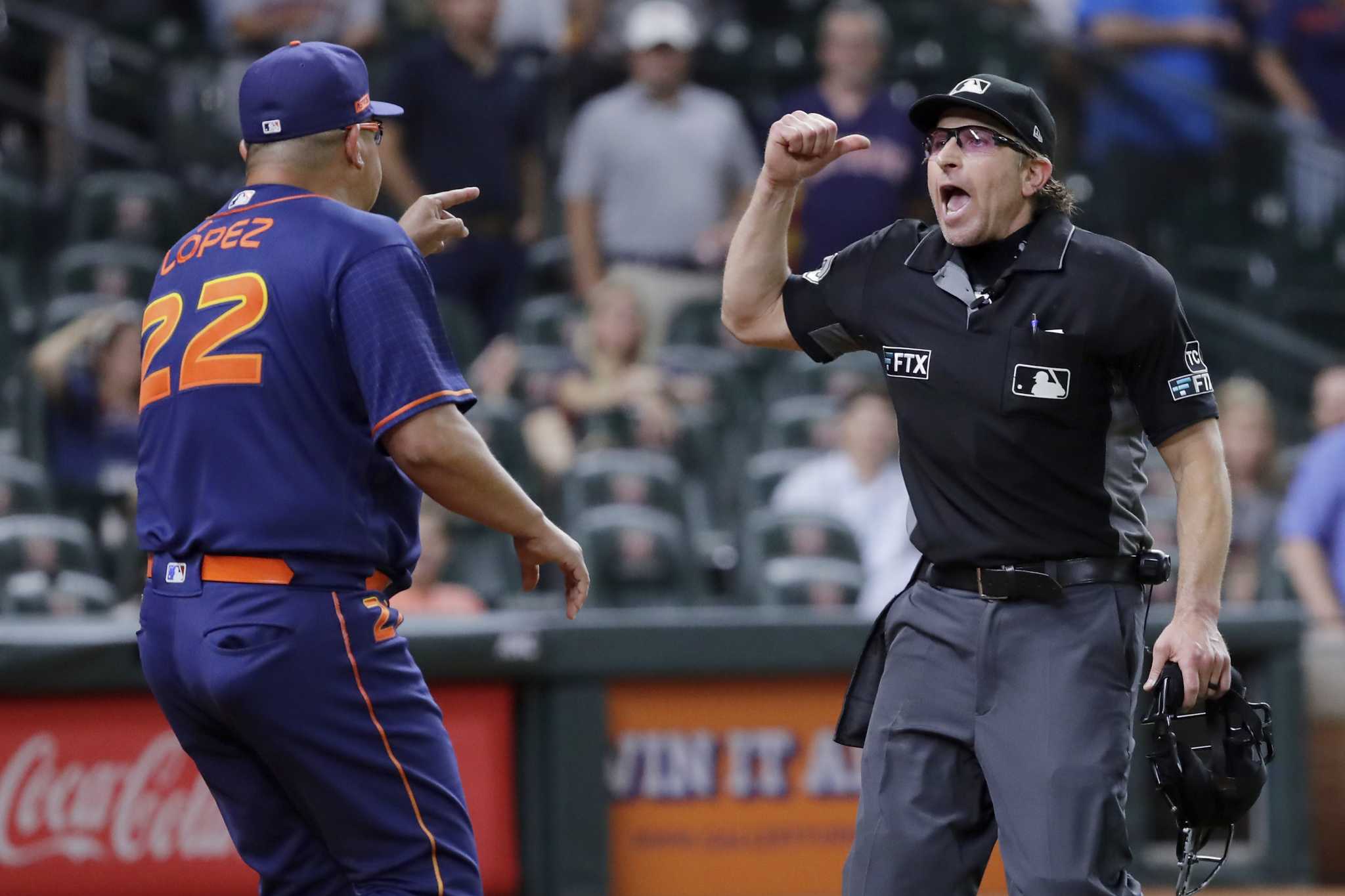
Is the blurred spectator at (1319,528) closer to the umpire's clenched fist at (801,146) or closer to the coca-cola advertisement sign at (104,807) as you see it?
the coca-cola advertisement sign at (104,807)

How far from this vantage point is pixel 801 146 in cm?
424

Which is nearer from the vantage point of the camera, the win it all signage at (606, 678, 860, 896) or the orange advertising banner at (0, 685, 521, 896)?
the orange advertising banner at (0, 685, 521, 896)

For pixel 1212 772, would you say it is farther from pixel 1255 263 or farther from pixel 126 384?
pixel 1255 263

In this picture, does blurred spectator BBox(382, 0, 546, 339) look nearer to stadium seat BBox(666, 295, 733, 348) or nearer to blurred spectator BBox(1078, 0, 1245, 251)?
stadium seat BBox(666, 295, 733, 348)

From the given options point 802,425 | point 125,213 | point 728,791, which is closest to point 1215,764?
point 728,791

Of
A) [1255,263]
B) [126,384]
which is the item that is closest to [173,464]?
[126,384]

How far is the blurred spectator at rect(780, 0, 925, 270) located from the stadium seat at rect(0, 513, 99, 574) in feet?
14.0

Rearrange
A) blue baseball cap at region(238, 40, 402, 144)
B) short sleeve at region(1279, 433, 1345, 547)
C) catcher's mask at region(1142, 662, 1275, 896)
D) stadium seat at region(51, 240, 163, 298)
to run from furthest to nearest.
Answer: stadium seat at region(51, 240, 163, 298) < short sleeve at region(1279, 433, 1345, 547) < catcher's mask at region(1142, 662, 1275, 896) < blue baseball cap at region(238, 40, 402, 144)

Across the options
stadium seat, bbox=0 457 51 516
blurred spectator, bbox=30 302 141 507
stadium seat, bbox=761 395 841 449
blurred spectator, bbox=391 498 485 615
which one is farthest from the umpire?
blurred spectator, bbox=30 302 141 507

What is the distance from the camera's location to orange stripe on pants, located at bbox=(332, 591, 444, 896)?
3.69 m

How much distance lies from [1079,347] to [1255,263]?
334 inches

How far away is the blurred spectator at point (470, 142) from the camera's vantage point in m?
10.4

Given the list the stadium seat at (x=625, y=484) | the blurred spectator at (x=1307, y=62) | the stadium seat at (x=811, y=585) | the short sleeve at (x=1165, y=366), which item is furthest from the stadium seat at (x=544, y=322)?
the short sleeve at (x=1165, y=366)

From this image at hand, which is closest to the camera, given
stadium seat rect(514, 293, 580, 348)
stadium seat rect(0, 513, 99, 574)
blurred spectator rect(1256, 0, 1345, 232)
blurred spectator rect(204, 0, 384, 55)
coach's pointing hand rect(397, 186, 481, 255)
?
coach's pointing hand rect(397, 186, 481, 255)
